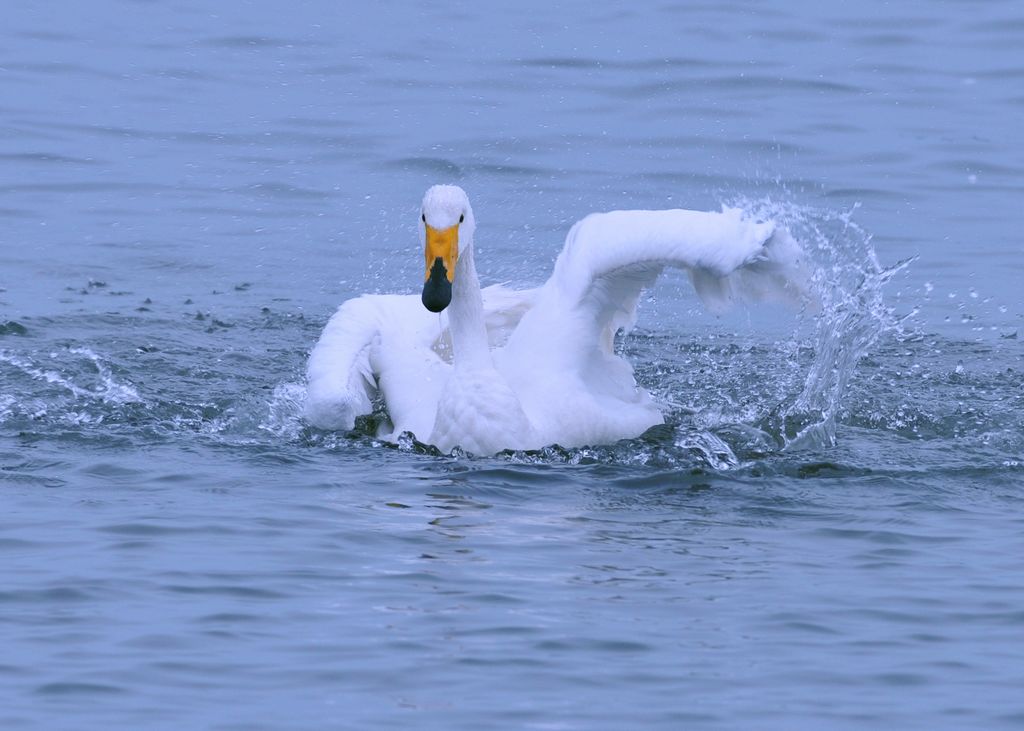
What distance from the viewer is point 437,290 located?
9781 millimetres

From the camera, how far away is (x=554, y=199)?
1688 centimetres

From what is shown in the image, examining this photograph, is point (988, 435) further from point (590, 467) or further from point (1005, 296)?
point (1005, 296)

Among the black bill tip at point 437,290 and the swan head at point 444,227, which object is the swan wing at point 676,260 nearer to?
the swan head at point 444,227

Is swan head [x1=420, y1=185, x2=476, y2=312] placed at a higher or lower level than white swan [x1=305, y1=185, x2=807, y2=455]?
higher

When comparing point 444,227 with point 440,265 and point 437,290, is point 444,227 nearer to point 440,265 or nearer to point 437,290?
point 440,265

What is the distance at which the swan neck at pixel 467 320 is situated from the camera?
10.4 m

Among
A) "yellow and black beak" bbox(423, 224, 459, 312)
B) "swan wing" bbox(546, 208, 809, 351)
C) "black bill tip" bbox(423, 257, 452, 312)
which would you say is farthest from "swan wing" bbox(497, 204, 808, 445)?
"black bill tip" bbox(423, 257, 452, 312)

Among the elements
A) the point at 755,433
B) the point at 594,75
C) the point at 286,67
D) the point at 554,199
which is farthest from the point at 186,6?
the point at 755,433

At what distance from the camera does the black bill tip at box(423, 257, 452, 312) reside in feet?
32.0

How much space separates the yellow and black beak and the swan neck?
0.18m

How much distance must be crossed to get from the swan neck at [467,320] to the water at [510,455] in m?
0.53

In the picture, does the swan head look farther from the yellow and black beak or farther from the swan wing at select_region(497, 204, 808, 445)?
the swan wing at select_region(497, 204, 808, 445)

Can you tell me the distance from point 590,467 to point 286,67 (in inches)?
486

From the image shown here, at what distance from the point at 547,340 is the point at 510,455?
0.72m
